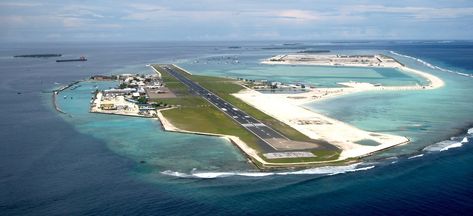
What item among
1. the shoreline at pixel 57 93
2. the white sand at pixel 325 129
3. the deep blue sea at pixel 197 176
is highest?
the shoreline at pixel 57 93

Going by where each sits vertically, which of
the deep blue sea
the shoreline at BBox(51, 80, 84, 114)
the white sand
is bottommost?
the deep blue sea

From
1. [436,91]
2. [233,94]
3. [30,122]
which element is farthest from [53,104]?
[436,91]

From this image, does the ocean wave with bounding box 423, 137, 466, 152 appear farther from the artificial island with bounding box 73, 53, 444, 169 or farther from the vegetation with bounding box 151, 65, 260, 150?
the vegetation with bounding box 151, 65, 260, 150

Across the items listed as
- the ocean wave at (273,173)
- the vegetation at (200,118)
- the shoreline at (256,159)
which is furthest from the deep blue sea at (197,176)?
the vegetation at (200,118)

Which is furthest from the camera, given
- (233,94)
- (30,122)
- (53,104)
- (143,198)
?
(233,94)

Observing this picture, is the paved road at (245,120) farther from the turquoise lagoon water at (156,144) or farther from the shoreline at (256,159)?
the turquoise lagoon water at (156,144)

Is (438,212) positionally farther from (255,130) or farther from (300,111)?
(300,111)

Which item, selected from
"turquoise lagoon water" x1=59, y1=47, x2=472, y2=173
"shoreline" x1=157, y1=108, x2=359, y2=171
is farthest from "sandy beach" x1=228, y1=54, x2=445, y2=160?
"shoreline" x1=157, y1=108, x2=359, y2=171

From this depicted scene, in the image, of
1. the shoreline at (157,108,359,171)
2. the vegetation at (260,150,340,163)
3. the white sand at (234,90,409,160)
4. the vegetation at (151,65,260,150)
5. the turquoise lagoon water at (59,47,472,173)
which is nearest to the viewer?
the shoreline at (157,108,359,171)
